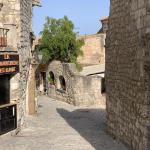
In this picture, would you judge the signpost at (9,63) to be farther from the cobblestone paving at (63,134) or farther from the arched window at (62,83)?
the arched window at (62,83)

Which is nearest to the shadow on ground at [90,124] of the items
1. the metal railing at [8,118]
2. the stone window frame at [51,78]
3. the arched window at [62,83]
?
the metal railing at [8,118]

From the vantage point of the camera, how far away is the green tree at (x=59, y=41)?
1133 inches

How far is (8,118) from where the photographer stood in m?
13.0

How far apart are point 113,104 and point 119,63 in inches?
57.5

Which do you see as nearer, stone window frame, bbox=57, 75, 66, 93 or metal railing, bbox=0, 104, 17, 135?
metal railing, bbox=0, 104, 17, 135

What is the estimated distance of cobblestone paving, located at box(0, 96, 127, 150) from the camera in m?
11.6

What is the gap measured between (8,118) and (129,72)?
3965mm

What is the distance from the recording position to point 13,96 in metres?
13.4

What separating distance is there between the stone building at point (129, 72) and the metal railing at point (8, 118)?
3.02 metres

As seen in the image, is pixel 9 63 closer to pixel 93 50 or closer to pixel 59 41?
pixel 59 41

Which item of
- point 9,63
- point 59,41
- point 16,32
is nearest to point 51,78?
point 59,41

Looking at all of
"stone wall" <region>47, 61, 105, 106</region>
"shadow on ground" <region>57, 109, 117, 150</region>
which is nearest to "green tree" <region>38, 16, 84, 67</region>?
"stone wall" <region>47, 61, 105, 106</region>

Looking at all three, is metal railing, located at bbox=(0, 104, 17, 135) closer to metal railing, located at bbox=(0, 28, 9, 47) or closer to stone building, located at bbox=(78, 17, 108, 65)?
metal railing, located at bbox=(0, 28, 9, 47)

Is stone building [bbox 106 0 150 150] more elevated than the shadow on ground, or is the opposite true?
stone building [bbox 106 0 150 150]
